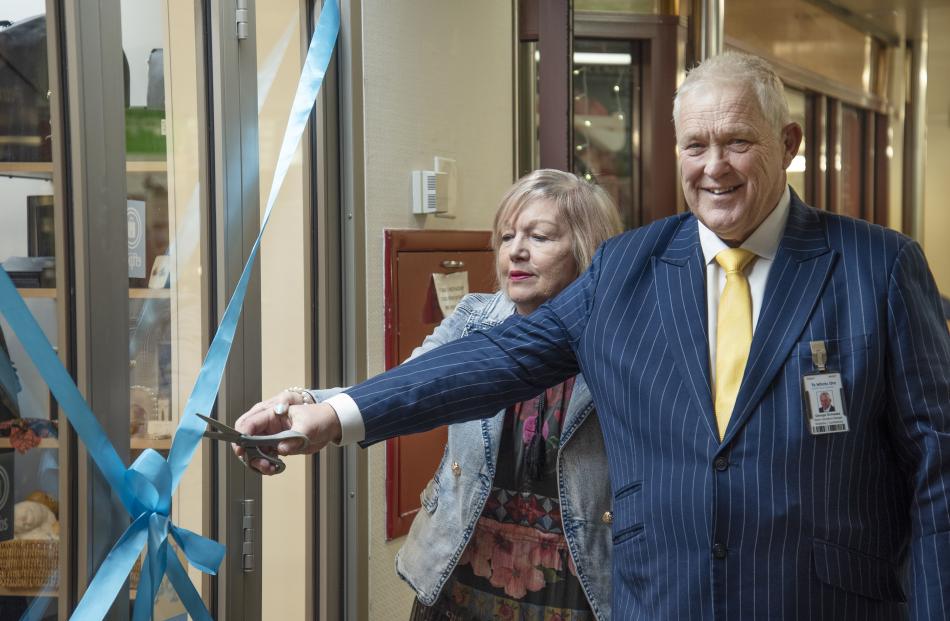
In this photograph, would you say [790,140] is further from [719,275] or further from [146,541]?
[146,541]

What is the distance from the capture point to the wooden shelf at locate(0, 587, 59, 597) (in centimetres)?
152

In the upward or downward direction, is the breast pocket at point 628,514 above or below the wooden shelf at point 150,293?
below

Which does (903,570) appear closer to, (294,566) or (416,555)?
(416,555)

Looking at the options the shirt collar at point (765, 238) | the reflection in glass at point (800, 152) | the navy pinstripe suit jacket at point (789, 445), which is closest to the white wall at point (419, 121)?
the navy pinstripe suit jacket at point (789, 445)

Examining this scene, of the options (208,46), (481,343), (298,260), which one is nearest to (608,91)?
(298,260)

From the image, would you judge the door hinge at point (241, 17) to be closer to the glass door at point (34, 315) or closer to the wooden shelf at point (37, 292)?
the glass door at point (34, 315)

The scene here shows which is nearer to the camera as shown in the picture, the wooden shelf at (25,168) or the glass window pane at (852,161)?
the wooden shelf at (25,168)

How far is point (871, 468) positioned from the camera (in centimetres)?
149

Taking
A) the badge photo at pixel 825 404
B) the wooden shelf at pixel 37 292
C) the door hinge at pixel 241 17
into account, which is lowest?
the badge photo at pixel 825 404

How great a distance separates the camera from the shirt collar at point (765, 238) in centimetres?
161

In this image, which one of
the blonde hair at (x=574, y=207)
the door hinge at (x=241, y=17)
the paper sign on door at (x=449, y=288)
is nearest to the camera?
the blonde hair at (x=574, y=207)

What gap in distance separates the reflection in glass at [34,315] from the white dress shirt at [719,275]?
46 centimetres

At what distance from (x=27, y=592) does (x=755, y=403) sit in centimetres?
115

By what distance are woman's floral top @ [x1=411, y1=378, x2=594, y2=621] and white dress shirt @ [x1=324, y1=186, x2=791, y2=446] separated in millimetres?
351
